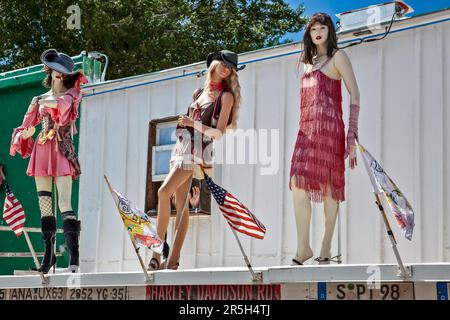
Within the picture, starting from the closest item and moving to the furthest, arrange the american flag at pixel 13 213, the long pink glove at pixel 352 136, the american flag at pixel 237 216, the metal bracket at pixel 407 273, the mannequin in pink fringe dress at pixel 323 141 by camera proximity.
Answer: the metal bracket at pixel 407 273
the american flag at pixel 237 216
the long pink glove at pixel 352 136
the mannequin in pink fringe dress at pixel 323 141
the american flag at pixel 13 213

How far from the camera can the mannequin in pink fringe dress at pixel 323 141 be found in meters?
5.23

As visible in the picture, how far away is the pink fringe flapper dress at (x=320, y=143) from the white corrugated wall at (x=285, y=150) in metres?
0.68

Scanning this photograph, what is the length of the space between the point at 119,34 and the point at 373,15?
13355mm

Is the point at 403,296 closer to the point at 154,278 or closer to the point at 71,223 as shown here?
the point at 154,278

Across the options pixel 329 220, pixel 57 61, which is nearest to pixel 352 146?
pixel 329 220

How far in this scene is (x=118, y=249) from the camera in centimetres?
740

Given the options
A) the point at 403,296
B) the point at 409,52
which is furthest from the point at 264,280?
the point at 409,52

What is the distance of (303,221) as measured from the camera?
5.30 metres

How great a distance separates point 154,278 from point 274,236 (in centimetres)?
145

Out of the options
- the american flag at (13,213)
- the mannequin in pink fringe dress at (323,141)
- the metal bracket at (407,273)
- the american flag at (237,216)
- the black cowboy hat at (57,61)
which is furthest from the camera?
the black cowboy hat at (57,61)

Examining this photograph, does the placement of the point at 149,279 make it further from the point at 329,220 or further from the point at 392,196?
the point at 392,196

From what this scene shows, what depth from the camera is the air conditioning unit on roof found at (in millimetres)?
6082

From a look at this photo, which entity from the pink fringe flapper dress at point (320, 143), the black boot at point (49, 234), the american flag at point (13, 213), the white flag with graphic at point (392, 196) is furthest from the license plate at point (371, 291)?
the american flag at point (13, 213)

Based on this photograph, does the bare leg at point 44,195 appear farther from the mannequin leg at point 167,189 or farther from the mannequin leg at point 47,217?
the mannequin leg at point 167,189
